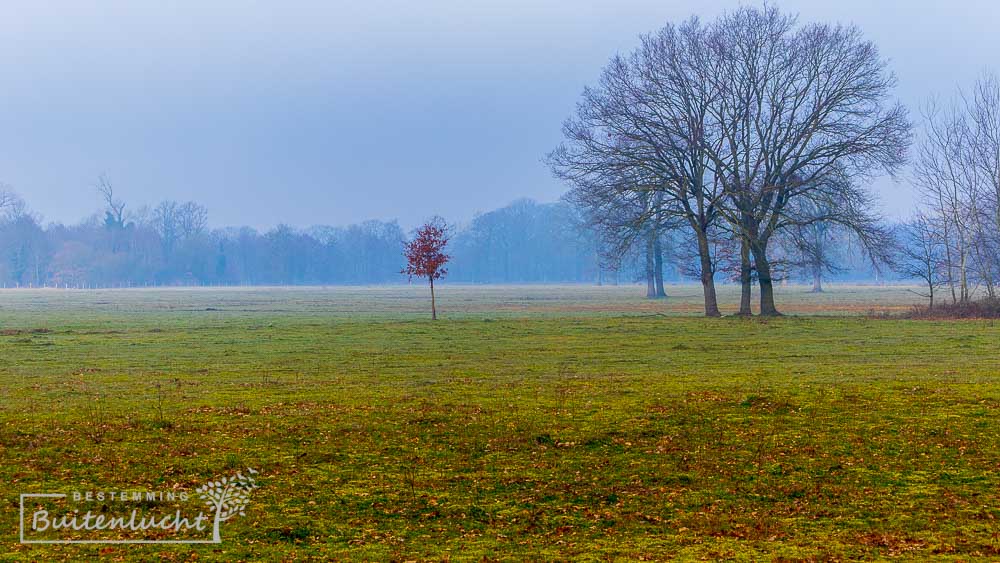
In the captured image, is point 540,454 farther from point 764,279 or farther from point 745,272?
point 764,279

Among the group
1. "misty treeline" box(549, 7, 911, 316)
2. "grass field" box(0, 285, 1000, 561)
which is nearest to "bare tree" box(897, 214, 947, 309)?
"misty treeline" box(549, 7, 911, 316)

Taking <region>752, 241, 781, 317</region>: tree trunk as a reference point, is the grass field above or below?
below

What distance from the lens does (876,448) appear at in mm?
13523

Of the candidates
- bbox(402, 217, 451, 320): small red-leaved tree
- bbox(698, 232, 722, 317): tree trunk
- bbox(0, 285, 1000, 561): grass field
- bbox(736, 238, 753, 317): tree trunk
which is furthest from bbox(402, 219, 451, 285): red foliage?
bbox(0, 285, 1000, 561): grass field

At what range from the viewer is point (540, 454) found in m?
13.3

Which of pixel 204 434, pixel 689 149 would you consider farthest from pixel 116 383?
pixel 689 149

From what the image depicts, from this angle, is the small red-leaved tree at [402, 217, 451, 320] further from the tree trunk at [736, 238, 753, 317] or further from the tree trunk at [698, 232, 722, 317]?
the tree trunk at [736, 238, 753, 317]

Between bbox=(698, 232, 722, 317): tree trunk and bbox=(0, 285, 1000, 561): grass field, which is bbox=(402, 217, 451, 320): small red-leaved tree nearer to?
bbox=(698, 232, 722, 317): tree trunk

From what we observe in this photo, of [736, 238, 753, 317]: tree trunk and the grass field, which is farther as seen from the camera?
[736, 238, 753, 317]: tree trunk

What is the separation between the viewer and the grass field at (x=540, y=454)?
10.1m

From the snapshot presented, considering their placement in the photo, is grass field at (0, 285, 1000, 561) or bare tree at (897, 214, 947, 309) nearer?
grass field at (0, 285, 1000, 561)

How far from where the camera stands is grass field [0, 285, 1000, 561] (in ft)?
33.2

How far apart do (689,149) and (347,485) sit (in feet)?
121

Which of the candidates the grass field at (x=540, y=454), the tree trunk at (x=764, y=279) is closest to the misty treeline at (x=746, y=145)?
the tree trunk at (x=764, y=279)
